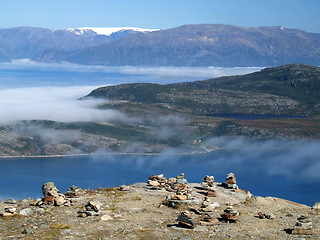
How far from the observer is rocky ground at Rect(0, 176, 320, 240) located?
107 ft

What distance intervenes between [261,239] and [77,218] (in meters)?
13.3

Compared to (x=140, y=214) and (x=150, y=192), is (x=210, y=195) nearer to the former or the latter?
(x=150, y=192)

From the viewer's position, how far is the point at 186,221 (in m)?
34.2

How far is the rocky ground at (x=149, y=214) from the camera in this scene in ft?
107

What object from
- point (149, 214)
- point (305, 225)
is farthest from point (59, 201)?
point (305, 225)

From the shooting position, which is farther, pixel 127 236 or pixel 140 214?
pixel 140 214

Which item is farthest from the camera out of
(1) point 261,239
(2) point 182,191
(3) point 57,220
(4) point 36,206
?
(2) point 182,191

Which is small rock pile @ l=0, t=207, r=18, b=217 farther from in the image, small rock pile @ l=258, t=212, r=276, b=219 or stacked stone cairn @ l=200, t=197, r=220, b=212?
small rock pile @ l=258, t=212, r=276, b=219

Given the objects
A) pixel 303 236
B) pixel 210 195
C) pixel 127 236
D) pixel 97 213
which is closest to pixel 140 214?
pixel 97 213

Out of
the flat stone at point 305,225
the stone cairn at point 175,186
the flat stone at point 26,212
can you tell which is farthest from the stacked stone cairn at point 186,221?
the flat stone at point 26,212

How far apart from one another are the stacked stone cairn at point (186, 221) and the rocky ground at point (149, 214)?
0.19 meters

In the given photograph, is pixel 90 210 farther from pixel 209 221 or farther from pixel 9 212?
pixel 209 221

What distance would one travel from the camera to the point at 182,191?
42344 mm

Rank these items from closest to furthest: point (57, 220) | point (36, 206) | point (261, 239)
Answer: point (261, 239), point (57, 220), point (36, 206)
